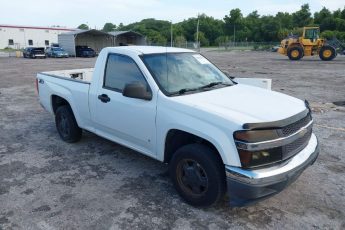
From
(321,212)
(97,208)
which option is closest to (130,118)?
(97,208)

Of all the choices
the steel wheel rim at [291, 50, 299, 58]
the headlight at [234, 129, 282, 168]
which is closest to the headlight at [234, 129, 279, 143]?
the headlight at [234, 129, 282, 168]

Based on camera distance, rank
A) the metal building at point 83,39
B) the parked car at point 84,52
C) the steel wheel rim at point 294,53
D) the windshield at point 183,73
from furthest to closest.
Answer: the metal building at point 83,39
the parked car at point 84,52
the steel wheel rim at point 294,53
the windshield at point 183,73

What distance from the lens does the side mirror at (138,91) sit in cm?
383

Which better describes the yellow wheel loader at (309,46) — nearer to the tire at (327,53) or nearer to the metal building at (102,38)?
the tire at (327,53)

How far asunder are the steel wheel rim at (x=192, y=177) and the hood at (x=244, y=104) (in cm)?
65

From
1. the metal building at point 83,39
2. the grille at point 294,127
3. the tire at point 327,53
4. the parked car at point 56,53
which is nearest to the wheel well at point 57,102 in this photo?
the grille at point 294,127

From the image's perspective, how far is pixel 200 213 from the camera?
357 cm

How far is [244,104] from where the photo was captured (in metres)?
3.55

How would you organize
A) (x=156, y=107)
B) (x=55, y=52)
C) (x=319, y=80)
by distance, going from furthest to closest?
(x=55, y=52) < (x=319, y=80) < (x=156, y=107)

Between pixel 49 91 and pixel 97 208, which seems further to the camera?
pixel 49 91

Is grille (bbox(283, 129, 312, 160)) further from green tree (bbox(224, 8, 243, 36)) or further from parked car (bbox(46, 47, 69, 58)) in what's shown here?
green tree (bbox(224, 8, 243, 36))

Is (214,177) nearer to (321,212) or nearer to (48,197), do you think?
(321,212)

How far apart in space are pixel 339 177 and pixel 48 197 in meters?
3.84

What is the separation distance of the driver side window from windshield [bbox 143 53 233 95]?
0.20m
